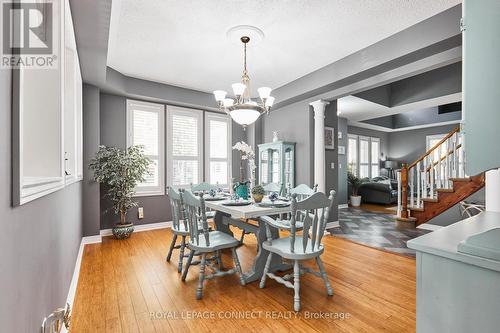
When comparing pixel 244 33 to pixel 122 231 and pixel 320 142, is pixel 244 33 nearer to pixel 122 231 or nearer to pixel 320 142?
pixel 320 142

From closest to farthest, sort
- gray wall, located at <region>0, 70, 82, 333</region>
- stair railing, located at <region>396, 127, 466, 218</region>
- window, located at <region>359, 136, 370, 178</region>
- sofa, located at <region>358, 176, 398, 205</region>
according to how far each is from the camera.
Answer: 1. gray wall, located at <region>0, 70, 82, 333</region>
2. stair railing, located at <region>396, 127, 466, 218</region>
3. sofa, located at <region>358, 176, 398, 205</region>
4. window, located at <region>359, 136, 370, 178</region>

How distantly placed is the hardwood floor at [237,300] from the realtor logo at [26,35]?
177cm

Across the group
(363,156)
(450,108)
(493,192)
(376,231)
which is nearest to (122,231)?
(376,231)

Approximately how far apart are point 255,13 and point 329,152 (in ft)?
9.63

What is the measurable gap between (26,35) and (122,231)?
135 inches

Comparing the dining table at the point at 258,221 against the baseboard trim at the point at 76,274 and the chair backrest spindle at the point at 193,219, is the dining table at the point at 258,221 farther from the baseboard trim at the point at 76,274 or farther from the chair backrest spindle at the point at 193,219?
the baseboard trim at the point at 76,274

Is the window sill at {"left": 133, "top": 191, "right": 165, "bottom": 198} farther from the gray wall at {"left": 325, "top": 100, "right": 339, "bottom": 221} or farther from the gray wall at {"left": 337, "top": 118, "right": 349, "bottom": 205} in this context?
the gray wall at {"left": 337, "top": 118, "right": 349, "bottom": 205}

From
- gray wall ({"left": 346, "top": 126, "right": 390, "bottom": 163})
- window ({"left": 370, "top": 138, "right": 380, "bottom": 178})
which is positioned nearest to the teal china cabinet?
gray wall ({"left": 346, "top": 126, "right": 390, "bottom": 163})

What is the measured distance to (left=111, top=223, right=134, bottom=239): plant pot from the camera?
3.86m

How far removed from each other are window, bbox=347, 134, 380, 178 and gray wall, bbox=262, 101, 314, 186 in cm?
401

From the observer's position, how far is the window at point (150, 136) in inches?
174

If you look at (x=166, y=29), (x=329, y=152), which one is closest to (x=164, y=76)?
(x=166, y=29)

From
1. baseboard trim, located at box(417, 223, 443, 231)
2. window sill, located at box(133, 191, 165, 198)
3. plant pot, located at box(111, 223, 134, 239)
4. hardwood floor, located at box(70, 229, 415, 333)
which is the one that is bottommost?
hardwood floor, located at box(70, 229, 415, 333)

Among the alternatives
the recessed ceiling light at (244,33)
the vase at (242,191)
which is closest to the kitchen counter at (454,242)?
the vase at (242,191)
